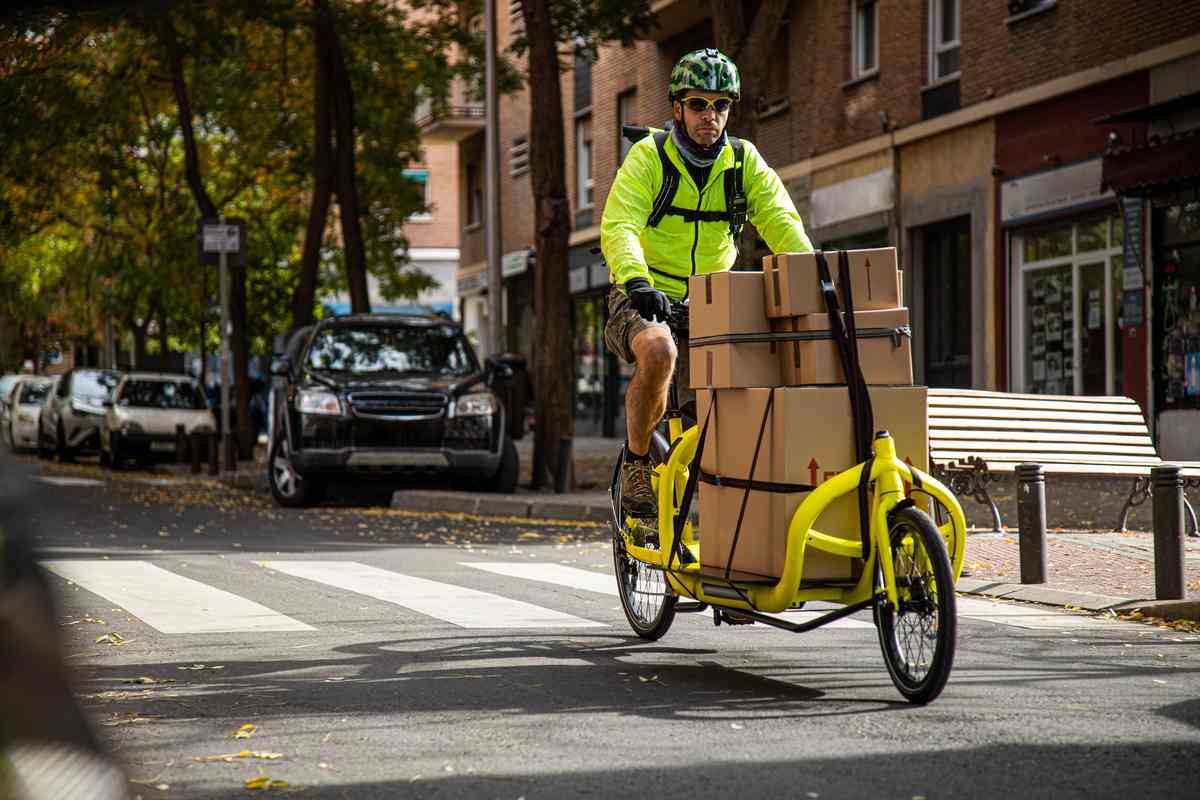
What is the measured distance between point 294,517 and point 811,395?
418 inches

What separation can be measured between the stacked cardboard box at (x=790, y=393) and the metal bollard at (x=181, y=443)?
2225cm

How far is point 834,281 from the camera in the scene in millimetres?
5859

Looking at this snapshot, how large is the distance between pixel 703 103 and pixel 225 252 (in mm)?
18212

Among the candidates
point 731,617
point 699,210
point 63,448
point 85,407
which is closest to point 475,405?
point 699,210

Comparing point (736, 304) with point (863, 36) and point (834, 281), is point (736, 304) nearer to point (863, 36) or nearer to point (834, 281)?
point (834, 281)

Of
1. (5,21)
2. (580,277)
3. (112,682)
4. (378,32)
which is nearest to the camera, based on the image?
(5,21)

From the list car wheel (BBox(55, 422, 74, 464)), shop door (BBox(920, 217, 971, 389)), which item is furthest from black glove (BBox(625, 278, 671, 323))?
car wheel (BBox(55, 422, 74, 464))

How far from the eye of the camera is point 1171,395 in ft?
59.3

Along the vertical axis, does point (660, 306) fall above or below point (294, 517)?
above

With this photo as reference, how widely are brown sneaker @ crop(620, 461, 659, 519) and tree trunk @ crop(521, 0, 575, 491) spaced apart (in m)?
10.5

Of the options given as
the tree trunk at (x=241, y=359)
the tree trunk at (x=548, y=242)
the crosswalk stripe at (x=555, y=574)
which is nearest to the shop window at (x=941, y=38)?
the tree trunk at (x=548, y=242)

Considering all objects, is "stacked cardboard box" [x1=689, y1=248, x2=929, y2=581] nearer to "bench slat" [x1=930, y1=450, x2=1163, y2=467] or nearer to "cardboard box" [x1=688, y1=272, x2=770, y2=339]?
"cardboard box" [x1=688, y1=272, x2=770, y2=339]

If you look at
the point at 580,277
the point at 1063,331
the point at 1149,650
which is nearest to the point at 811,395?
the point at 1149,650

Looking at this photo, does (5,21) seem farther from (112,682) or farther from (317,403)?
(317,403)
